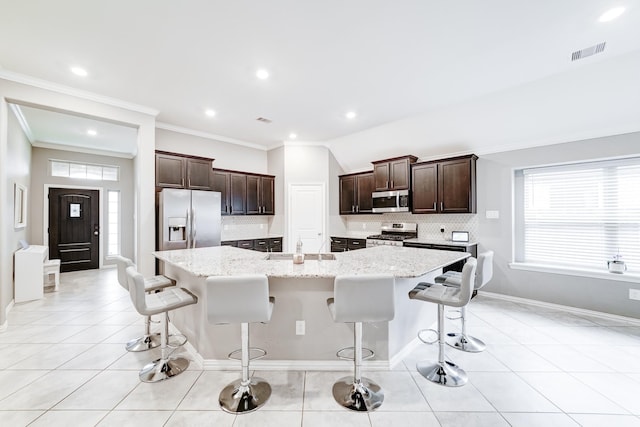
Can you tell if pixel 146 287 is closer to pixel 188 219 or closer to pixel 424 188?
pixel 188 219

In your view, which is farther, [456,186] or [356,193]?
[356,193]

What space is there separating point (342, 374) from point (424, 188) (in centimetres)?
363

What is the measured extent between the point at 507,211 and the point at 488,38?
2.82 m

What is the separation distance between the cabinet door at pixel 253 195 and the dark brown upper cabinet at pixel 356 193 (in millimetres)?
1914

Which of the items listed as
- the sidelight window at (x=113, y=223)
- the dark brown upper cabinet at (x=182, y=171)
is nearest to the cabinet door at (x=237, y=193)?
the dark brown upper cabinet at (x=182, y=171)

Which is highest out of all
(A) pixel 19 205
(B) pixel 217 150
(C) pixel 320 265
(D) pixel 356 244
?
(B) pixel 217 150

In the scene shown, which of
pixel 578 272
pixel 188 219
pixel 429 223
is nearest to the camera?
pixel 578 272

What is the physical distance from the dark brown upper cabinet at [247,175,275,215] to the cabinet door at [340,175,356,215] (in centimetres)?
163

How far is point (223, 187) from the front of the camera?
5.51m

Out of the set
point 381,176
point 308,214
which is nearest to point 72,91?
point 308,214

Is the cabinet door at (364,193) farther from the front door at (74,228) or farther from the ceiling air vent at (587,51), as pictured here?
the front door at (74,228)

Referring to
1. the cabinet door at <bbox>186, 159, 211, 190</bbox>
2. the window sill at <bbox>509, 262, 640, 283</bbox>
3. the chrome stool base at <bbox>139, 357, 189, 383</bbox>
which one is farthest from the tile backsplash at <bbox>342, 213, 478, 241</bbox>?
the chrome stool base at <bbox>139, 357, 189, 383</bbox>

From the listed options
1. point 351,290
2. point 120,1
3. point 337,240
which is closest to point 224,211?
point 337,240

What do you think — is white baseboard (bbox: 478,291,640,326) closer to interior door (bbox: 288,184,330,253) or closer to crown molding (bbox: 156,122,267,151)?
interior door (bbox: 288,184,330,253)
